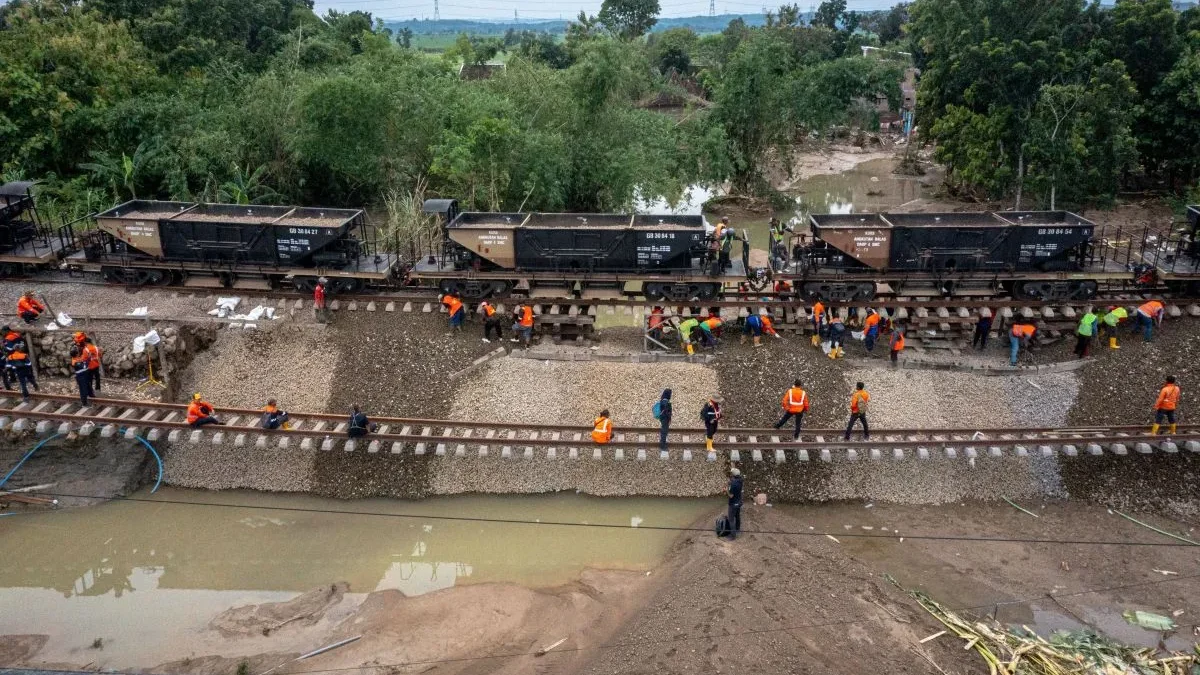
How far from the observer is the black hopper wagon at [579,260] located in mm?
19547

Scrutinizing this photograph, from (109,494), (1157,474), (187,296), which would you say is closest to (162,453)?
(109,494)

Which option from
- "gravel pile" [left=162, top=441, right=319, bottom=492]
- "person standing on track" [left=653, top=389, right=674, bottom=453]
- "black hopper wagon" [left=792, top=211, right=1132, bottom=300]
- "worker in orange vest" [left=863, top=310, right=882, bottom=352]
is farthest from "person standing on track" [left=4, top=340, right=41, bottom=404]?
"worker in orange vest" [left=863, top=310, right=882, bottom=352]

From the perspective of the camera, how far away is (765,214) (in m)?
37.4

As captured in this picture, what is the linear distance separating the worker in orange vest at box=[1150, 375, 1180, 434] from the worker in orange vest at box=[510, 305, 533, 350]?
12.5 m

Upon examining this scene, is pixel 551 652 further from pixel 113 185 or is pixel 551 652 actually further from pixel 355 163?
pixel 113 185

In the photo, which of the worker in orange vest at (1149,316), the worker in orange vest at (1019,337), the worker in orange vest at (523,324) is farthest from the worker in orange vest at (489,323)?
the worker in orange vest at (1149,316)

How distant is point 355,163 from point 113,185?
28.0 feet

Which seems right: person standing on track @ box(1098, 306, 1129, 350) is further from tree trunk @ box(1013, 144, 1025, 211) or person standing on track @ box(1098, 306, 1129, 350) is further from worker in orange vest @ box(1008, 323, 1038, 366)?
tree trunk @ box(1013, 144, 1025, 211)

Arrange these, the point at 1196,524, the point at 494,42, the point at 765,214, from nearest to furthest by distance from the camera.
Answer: the point at 1196,524 < the point at 765,214 < the point at 494,42

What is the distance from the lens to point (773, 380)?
17766 mm

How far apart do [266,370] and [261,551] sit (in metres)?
4.45

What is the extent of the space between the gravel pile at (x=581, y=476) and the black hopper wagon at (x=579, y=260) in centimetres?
467

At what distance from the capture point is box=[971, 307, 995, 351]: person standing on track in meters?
18.6

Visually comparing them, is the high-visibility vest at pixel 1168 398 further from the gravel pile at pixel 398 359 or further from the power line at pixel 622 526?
the gravel pile at pixel 398 359
